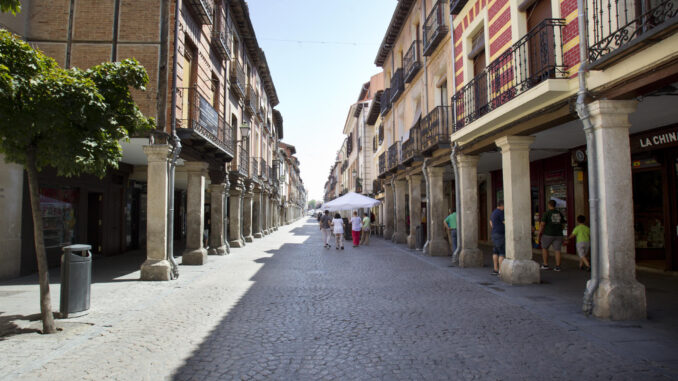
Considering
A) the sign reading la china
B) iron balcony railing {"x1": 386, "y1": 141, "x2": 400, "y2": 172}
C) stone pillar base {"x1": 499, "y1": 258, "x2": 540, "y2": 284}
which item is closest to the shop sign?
the sign reading la china

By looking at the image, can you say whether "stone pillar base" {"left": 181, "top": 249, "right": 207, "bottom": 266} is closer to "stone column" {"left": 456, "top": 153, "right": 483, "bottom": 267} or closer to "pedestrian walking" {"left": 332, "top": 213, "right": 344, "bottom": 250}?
"pedestrian walking" {"left": 332, "top": 213, "right": 344, "bottom": 250}

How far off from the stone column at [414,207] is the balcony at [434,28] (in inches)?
198

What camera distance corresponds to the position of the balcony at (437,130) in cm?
1169

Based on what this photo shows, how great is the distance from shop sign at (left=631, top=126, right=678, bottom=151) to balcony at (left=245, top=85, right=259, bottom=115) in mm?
15407

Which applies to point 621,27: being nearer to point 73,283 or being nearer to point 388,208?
point 73,283

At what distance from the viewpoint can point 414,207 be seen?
1638 cm

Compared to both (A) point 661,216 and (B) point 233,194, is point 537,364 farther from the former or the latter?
(B) point 233,194

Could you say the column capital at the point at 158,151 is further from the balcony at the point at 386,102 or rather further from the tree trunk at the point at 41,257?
the balcony at the point at 386,102

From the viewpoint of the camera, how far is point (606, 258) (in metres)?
5.43

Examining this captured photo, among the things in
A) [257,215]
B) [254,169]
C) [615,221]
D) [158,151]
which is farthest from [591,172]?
[257,215]

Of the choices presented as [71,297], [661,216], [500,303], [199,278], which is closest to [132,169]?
[199,278]

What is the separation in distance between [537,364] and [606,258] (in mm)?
2499

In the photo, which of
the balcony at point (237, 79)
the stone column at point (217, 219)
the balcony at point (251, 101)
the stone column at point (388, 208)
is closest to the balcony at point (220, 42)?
the balcony at point (237, 79)

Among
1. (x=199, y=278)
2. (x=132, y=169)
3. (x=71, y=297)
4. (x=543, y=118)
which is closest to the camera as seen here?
(x=71, y=297)
